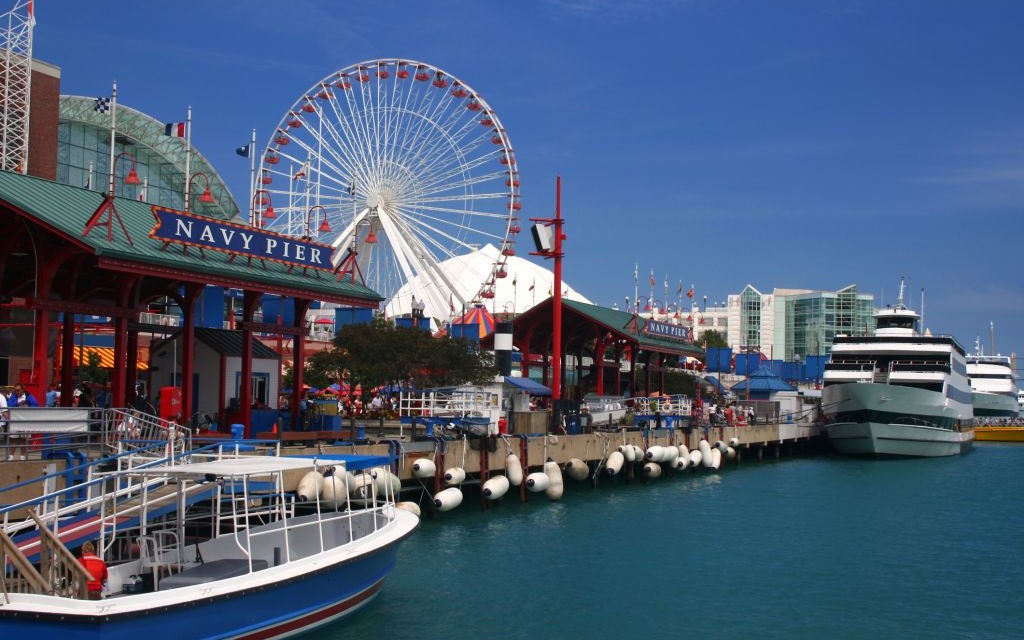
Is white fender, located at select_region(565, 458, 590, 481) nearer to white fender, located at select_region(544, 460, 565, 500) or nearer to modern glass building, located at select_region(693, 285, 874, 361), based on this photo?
white fender, located at select_region(544, 460, 565, 500)

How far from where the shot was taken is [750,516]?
36.9m

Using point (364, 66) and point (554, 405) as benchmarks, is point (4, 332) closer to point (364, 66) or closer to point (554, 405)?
point (554, 405)

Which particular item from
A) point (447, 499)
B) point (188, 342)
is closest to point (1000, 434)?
point (447, 499)

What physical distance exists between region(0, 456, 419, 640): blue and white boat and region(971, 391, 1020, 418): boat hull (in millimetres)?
93920

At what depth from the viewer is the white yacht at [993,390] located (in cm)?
10381

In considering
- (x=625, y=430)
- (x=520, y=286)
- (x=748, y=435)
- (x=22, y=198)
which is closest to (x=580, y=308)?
(x=748, y=435)

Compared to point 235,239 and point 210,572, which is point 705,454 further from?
point 210,572

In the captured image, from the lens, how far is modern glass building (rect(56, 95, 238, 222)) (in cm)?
8556

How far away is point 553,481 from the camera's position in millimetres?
37781

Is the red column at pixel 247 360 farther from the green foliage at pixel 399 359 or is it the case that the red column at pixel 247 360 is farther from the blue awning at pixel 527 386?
the green foliage at pixel 399 359

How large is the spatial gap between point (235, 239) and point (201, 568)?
643 inches

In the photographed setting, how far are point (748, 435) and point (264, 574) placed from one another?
45896 millimetres

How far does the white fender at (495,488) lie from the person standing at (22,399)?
47.0ft

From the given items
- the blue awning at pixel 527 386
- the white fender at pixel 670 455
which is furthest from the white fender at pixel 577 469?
the white fender at pixel 670 455
